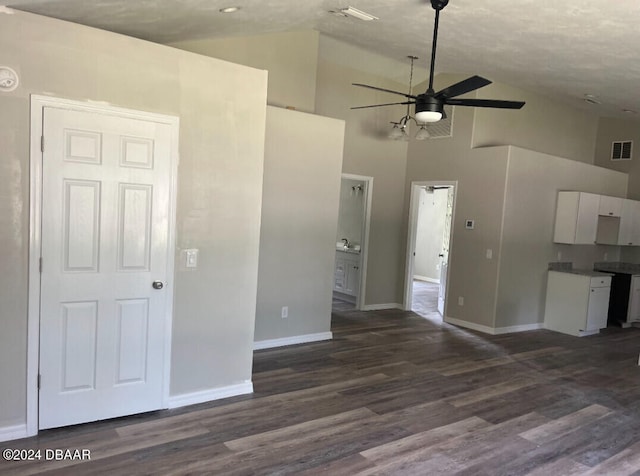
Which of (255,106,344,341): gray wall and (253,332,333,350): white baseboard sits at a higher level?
(255,106,344,341): gray wall

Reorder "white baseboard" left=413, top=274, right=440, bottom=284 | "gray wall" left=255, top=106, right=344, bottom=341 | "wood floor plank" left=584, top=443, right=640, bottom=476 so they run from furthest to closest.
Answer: "white baseboard" left=413, top=274, right=440, bottom=284 < "gray wall" left=255, top=106, right=344, bottom=341 < "wood floor plank" left=584, top=443, right=640, bottom=476

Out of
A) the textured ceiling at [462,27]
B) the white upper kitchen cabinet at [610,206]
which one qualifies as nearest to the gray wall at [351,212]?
the textured ceiling at [462,27]

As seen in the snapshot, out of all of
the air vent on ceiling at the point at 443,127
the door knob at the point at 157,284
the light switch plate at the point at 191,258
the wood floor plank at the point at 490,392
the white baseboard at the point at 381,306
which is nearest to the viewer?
the door knob at the point at 157,284

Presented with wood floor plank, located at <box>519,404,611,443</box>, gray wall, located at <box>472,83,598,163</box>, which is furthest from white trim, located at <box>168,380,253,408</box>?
gray wall, located at <box>472,83,598,163</box>

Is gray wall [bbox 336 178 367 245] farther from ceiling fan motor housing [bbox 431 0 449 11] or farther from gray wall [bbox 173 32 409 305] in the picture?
ceiling fan motor housing [bbox 431 0 449 11]

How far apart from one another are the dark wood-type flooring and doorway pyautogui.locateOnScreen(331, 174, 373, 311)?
2116 millimetres

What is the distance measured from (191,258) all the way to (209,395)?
3.55ft

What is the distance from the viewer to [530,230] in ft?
22.1

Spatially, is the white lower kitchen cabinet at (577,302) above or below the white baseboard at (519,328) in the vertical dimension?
above

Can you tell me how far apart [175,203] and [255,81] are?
3.71 ft

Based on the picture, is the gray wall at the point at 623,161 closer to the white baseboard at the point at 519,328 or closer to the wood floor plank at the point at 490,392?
the white baseboard at the point at 519,328

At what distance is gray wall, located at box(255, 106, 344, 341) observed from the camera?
5.12 m

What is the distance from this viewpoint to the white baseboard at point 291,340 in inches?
205

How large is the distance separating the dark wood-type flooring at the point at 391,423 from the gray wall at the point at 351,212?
9.11 ft
